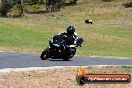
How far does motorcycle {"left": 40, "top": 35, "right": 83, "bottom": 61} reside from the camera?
22688 mm

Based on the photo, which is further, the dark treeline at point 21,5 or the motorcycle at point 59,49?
the dark treeline at point 21,5

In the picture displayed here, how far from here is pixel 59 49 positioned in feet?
74.9

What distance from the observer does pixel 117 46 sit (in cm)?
4241

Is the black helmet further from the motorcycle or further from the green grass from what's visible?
the green grass

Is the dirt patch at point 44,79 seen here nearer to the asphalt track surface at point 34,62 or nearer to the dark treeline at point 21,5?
the asphalt track surface at point 34,62

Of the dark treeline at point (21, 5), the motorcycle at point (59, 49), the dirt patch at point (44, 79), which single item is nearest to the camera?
the dirt patch at point (44, 79)

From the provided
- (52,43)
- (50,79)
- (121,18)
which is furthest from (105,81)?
Result: (121,18)

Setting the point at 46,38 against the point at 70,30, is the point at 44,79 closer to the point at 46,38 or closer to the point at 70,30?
the point at 70,30

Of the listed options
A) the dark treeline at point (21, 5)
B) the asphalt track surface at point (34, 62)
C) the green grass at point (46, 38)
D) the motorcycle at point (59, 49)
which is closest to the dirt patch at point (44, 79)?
the asphalt track surface at point (34, 62)

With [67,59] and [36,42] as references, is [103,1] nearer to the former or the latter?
[36,42]

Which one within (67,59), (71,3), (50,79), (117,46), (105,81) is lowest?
(71,3)

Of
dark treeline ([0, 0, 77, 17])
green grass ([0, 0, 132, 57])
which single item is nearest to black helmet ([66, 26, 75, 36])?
green grass ([0, 0, 132, 57])

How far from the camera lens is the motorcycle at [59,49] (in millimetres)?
22688

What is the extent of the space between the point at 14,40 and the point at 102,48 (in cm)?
766
